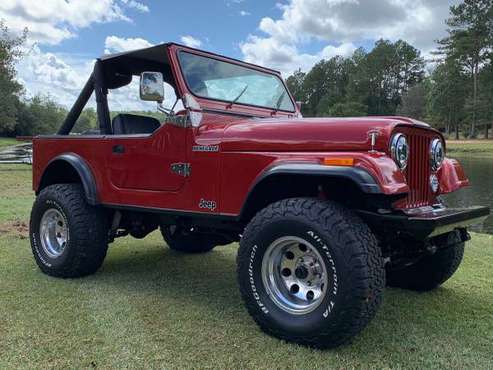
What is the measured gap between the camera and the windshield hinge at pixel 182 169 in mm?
3910

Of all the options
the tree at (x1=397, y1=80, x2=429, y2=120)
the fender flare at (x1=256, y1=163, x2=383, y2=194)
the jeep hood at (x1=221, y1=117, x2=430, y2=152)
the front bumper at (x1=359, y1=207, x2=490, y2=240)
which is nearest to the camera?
the fender flare at (x1=256, y1=163, x2=383, y2=194)

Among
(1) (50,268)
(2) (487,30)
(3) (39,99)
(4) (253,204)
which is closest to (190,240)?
(1) (50,268)

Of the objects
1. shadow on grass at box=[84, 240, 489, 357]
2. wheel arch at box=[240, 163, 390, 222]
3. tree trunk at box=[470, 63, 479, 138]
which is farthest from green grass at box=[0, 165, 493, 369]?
tree trunk at box=[470, 63, 479, 138]

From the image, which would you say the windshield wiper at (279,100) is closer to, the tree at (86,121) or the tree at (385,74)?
the tree at (86,121)

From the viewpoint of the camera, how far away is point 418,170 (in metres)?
3.53

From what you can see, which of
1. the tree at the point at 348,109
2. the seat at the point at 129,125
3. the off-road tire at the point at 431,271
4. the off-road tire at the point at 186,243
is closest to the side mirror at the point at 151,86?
the seat at the point at 129,125

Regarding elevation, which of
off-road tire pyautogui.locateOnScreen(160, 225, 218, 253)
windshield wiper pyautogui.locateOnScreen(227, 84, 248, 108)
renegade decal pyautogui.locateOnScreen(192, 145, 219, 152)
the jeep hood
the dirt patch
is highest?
windshield wiper pyautogui.locateOnScreen(227, 84, 248, 108)

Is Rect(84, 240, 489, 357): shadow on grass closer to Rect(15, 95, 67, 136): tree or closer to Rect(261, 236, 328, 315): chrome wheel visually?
Rect(261, 236, 328, 315): chrome wheel

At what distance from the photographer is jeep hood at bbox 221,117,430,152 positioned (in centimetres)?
313

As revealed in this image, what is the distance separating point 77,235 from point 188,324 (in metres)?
1.61

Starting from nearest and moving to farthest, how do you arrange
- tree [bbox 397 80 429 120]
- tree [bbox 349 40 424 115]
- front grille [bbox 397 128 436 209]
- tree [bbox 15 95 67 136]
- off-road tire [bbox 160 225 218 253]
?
front grille [bbox 397 128 436 209] < off-road tire [bbox 160 225 218 253] < tree [bbox 15 95 67 136] < tree [bbox 397 80 429 120] < tree [bbox 349 40 424 115]

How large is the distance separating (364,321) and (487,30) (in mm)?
58260

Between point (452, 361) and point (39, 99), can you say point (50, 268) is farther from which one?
point (39, 99)

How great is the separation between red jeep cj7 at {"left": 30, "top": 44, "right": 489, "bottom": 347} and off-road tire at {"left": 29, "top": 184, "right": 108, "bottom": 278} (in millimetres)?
12
